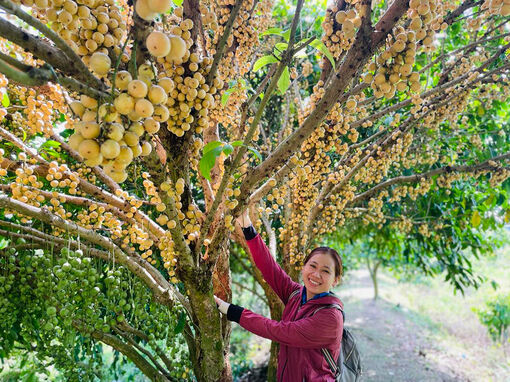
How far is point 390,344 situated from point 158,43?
9098 millimetres

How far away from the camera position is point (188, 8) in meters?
1.29

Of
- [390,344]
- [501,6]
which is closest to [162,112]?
[501,6]

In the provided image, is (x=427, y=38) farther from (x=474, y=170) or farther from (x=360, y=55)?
(x=474, y=170)

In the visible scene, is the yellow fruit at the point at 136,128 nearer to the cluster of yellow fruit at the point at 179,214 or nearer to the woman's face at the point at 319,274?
the cluster of yellow fruit at the point at 179,214

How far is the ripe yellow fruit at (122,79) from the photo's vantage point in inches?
29.2

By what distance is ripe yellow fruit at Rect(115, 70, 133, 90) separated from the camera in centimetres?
74

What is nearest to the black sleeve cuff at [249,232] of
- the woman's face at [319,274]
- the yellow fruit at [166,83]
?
the woman's face at [319,274]

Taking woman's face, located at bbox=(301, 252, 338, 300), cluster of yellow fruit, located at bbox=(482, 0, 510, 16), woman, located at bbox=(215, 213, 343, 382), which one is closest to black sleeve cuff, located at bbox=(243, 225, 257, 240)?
woman, located at bbox=(215, 213, 343, 382)

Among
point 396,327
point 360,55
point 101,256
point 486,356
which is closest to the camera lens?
point 360,55

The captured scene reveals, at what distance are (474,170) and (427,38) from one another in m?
2.00

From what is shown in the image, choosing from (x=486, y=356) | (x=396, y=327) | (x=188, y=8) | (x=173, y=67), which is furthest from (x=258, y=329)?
(x=396, y=327)

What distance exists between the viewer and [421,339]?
8.63 metres

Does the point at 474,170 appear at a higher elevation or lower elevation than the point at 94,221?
higher

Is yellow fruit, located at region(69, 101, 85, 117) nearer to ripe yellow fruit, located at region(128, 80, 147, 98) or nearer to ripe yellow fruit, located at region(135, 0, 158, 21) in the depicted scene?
ripe yellow fruit, located at region(128, 80, 147, 98)
